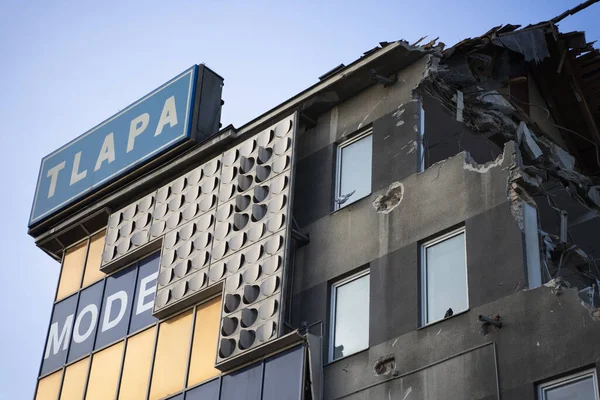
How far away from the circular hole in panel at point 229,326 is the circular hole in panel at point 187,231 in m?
2.78

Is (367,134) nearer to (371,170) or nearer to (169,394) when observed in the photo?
(371,170)

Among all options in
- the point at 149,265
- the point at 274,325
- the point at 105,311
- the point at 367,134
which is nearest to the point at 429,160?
the point at 367,134

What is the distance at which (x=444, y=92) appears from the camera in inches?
789

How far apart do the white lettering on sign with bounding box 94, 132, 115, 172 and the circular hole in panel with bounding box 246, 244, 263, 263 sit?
275 inches

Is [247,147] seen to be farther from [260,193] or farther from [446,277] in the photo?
[446,277]

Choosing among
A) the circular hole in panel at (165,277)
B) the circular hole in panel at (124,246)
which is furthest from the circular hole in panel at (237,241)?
the circular hole in panel at (124,246)

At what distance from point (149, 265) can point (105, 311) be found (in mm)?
1541

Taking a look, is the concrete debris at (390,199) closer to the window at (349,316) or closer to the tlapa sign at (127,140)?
the window at (349,316)

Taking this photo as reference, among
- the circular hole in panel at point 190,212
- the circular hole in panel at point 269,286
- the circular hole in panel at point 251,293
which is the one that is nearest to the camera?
the circular hole in panel at point 269,286

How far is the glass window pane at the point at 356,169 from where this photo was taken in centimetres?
2000

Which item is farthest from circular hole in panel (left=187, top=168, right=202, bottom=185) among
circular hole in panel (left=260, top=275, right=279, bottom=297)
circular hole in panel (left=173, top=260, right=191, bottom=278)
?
circular hole in panel (left=260, top=275, right=279, bottom=297)

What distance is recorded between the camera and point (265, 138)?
21.3 metres

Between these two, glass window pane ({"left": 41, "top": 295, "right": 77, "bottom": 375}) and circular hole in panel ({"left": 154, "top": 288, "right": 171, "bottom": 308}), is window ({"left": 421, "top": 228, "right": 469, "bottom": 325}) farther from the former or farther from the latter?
glass window pane ({"left": 41, "top": 295, "right": 77, "bottom": 375})

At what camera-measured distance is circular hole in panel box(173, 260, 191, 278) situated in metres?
21.1
